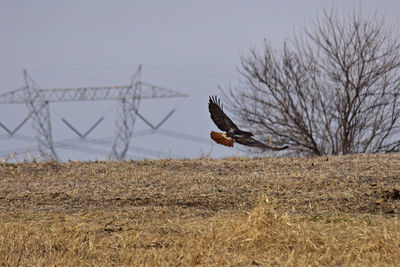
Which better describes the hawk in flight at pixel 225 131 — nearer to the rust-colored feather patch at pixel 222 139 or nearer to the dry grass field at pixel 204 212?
the rust-colored feather patch at pixel 222 139

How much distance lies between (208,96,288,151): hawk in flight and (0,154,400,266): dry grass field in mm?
784

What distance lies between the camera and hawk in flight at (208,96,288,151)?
22.5ft

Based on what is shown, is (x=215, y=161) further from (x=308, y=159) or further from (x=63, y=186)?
(x=63, y=186)

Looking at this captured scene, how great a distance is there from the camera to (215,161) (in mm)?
10359

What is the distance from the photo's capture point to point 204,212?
24.5 ft

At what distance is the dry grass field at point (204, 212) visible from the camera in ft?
17.5

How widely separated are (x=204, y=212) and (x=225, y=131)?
1142 millimetres

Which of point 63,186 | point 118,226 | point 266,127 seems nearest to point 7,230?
point 118,226

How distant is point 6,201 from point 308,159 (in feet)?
16.6

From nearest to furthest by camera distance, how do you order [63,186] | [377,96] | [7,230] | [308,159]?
[7,230] → [63,186] → [308,159] → [377,96]

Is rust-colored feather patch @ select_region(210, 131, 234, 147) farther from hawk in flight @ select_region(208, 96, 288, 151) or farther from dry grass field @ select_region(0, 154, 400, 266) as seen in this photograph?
dry grass field @ select_region(0, 154, 400, 266)

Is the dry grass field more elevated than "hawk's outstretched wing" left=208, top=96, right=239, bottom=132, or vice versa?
"hawk's outstretched wing" left=208, top=96, right=239, bottom=132

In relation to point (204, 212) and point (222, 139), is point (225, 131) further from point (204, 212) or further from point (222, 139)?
point (204, 212)

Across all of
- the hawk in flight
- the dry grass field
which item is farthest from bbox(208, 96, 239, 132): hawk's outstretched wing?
the dry grass field
